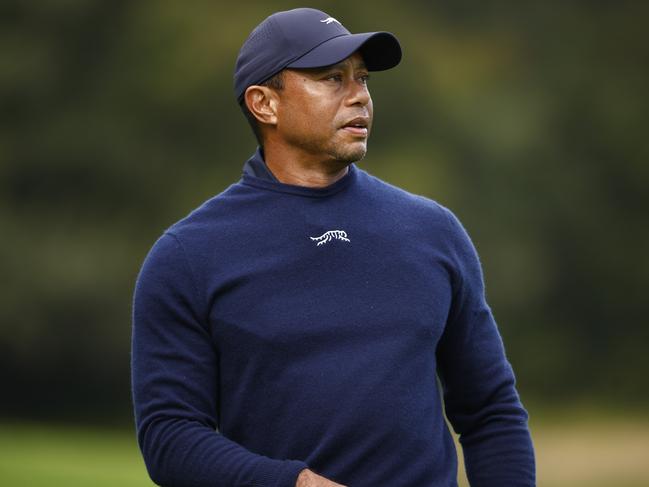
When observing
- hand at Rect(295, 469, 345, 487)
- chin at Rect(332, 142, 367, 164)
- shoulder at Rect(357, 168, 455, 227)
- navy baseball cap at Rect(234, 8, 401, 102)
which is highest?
→ navy baseball cap at Rect(234, 8, 401, 102)

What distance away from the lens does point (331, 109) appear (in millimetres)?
3023

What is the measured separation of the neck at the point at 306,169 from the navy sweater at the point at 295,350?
0.08 metres

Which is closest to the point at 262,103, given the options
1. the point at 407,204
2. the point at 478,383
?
the point at 407,204

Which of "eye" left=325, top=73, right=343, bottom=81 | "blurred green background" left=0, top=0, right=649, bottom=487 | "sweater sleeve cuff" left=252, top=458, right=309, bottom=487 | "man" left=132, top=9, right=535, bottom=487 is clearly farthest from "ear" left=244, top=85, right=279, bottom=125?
"blurred green background" left=0, top=0, right=649, bottom=487

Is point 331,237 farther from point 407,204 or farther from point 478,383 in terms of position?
point 478,383

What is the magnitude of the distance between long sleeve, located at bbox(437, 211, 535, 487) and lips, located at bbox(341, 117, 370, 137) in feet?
0.96

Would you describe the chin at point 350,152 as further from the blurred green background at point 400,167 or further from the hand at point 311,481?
the blurred green background at point 400,167

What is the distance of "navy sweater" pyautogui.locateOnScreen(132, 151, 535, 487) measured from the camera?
2.85 m

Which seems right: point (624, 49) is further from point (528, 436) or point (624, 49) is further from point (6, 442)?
point (528, 436)

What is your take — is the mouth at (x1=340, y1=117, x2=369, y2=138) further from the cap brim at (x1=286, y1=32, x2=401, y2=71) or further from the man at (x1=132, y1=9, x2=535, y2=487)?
the cap brim at (x1=286, y1=32, x2=401, y2=71)

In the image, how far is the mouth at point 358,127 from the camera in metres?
3.01

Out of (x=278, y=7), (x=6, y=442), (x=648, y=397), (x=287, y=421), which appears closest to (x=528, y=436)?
(x=287, y=421)

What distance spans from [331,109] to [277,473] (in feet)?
2.68

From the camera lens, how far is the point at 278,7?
22219 mm
